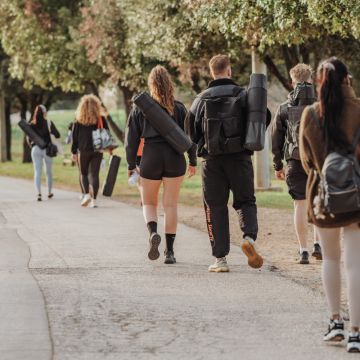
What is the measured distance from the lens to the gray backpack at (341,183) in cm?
665

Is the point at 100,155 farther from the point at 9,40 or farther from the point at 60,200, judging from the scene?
the point at 9,40

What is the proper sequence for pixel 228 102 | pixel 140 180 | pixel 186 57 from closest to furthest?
pixel 228 102
pixel 140 180
pixel 186 57

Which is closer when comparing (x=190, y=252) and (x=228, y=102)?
(x=228, y=102)

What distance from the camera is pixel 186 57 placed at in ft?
79.1

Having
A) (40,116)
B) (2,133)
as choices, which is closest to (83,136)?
(40,116)

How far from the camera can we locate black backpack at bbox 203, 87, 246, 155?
33.3 feet

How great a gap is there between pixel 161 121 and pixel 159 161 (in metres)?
0.42

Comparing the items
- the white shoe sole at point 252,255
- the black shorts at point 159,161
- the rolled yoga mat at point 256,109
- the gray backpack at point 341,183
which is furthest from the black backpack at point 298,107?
the gray backpack at point 341,183

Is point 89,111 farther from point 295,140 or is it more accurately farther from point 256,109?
point 256,109

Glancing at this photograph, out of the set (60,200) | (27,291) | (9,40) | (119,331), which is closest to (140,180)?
(27,291)

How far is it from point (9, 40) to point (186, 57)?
16.4 meters

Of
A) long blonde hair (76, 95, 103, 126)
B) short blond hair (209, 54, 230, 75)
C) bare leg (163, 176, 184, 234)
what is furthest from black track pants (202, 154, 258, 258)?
long blonde hair (76, 95, 103, 126)

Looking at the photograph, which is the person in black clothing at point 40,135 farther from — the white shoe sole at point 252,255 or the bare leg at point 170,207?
the white shoe sole at point 252,255

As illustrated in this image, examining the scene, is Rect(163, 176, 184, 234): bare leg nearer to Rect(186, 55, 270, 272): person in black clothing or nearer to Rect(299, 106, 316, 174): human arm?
Rect(186, 55, 270, 272): person in black clothing
